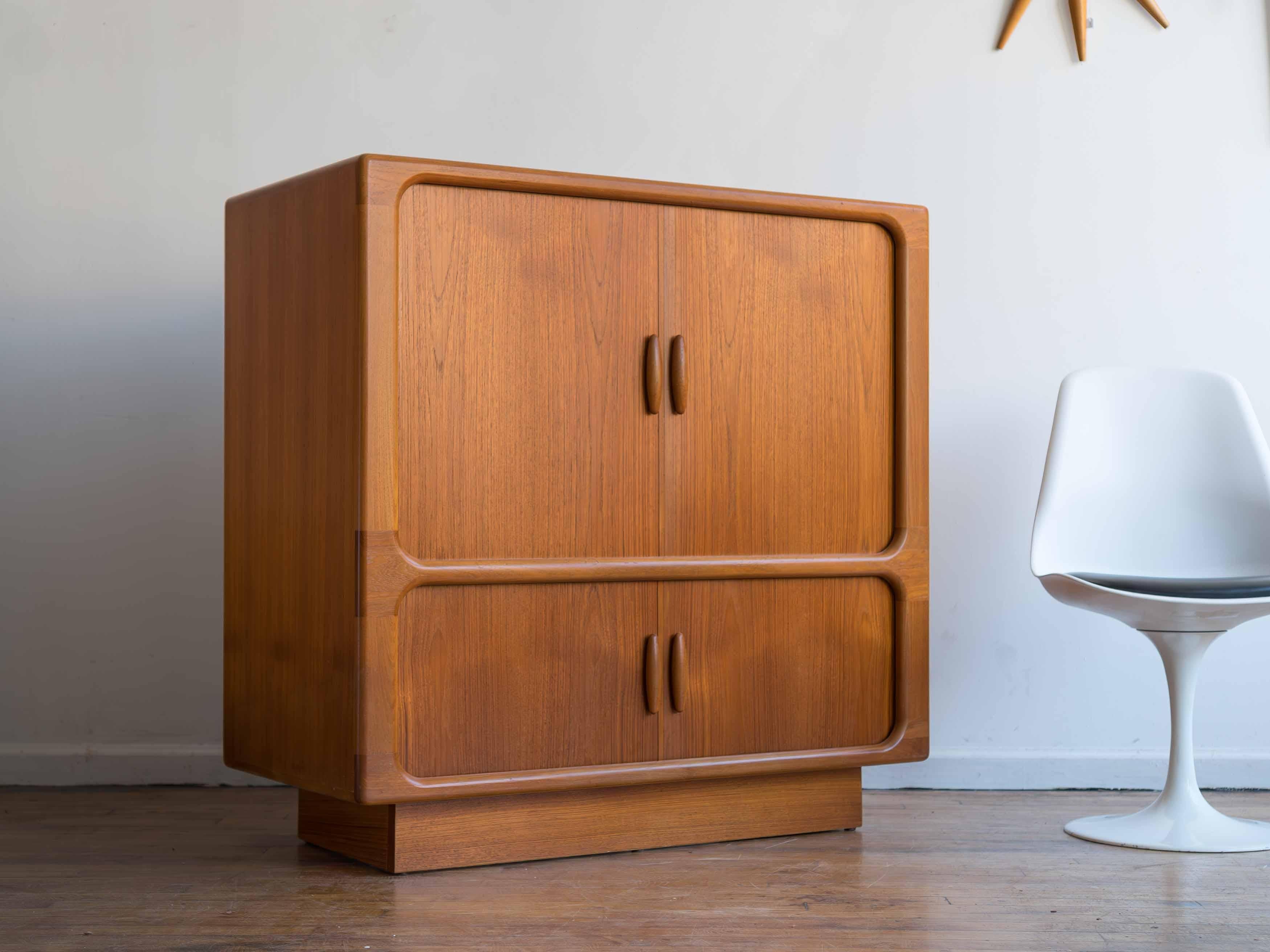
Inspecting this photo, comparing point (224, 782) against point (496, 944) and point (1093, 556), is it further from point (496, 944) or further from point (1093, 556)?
point (1093, 556)

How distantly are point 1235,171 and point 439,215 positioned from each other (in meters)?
1.89

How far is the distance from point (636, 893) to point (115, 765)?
1.29 m

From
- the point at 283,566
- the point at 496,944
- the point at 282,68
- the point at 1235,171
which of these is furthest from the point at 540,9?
the point at 496,944

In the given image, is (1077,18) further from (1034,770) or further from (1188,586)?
(1034,770)

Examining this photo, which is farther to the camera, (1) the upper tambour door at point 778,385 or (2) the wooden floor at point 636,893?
(1) the upper tambour door at point 778,385

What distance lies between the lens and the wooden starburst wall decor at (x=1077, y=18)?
8.68 feet

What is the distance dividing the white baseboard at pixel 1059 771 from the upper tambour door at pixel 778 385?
68cm

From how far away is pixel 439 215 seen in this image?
6.06 ft

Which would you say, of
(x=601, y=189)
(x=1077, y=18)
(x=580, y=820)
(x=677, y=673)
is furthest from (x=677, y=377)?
(x=1077, y=18)

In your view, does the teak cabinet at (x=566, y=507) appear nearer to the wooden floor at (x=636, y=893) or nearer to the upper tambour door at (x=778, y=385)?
the upper tambour door at (x=778, y=385)

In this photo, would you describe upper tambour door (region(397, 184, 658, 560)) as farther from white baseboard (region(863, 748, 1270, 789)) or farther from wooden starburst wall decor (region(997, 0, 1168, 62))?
wooden starburst wall decor (region(997, 0, 1168, 62))

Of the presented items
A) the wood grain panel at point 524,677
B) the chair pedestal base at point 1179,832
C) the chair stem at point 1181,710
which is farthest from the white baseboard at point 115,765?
the chair stem at point 1181,710

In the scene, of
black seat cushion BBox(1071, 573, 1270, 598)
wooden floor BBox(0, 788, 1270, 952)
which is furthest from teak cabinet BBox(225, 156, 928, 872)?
black seat cushion BBox(1071, 573, 1270, 598)

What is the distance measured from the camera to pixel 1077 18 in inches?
104
